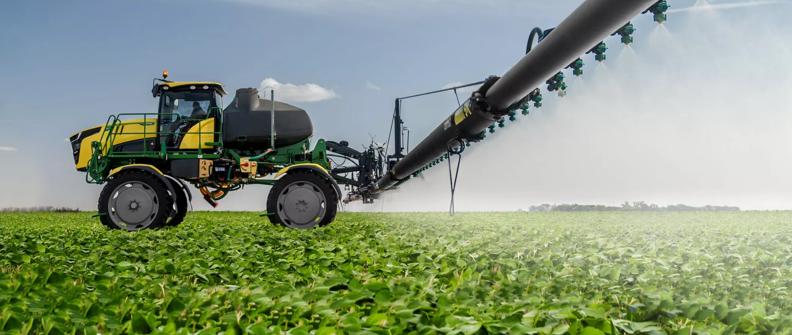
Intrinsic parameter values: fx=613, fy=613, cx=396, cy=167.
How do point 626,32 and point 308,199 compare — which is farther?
point 308,199

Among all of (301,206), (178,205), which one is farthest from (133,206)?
(301,206)

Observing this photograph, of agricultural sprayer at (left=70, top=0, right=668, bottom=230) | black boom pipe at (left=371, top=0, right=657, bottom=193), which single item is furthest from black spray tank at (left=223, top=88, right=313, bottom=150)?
black boom pipe at (left=371, top=0, right=657, bottom=193)

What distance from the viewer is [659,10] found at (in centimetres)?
720

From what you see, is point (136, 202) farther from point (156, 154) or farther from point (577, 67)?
point (577, 67)

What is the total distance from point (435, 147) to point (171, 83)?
6483mm

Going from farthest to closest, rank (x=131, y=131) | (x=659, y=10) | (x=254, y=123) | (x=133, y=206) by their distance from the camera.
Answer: (x=131, y=131), (x=254, y=123), (x=133, y=206), (x=659, y=10)

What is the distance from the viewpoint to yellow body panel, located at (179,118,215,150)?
14.2 meters

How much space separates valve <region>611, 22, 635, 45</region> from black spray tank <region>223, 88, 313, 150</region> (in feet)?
27.7

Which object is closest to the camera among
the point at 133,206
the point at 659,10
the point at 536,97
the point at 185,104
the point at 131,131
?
the point at 659,10

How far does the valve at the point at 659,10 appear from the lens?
7.13 m

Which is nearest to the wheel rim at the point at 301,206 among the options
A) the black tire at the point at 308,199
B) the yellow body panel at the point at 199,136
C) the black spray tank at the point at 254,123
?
the black tire at the point at 308,199

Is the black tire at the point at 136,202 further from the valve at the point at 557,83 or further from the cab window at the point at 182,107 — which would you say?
the valve at the point at 557,83

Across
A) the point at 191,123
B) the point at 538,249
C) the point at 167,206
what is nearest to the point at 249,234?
the point at 167,206

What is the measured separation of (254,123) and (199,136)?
1.31 m
